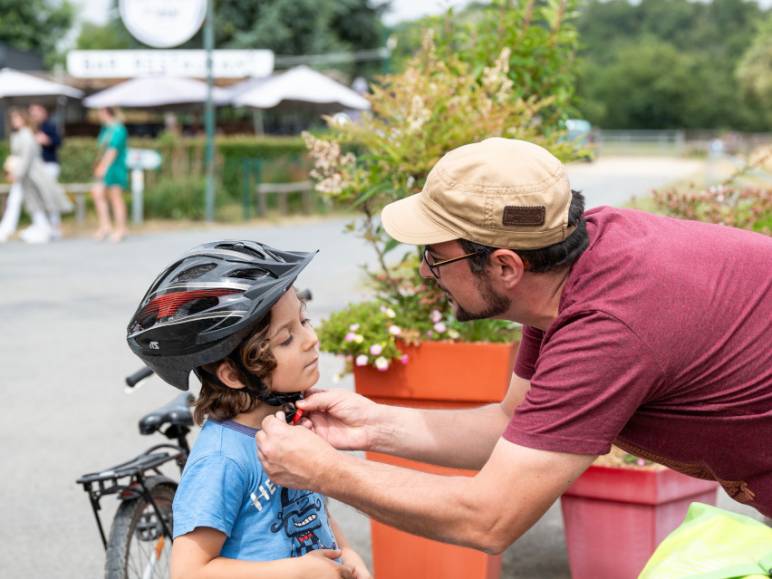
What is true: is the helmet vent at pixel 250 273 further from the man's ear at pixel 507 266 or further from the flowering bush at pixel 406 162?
the flowering bush at pixel 406 162

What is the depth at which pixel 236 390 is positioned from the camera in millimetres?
2613

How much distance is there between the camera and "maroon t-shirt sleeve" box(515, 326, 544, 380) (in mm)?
2818

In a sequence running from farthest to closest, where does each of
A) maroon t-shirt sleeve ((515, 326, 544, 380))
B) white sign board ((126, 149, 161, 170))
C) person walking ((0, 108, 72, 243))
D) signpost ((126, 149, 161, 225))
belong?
1. white sign board ((126, 149, 161, 170))
2. signpost ((126, 149, 161, 225))
3. person walking ((0, 108, 72, 243))
4. maroon t-shirt sleeve ((515, 326, 544, 380))

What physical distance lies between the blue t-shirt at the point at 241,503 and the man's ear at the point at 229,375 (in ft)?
0.31

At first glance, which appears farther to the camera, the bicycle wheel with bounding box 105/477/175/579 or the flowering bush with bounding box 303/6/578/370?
the flowering bush with bounding box 303/6/578/370

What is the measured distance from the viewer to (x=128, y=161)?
17.4 m

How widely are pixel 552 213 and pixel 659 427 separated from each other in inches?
21.7

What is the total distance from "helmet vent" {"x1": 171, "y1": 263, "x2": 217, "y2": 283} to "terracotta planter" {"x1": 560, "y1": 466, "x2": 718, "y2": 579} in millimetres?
1982

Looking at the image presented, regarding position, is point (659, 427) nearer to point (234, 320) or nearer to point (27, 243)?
point (234, 320)

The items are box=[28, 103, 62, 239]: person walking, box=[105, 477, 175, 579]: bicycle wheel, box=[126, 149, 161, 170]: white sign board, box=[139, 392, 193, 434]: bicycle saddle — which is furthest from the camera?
box=[126, 149, 161, 170]: white sign board

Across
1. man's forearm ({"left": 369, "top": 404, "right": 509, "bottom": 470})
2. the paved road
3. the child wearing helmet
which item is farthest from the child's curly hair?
the paved road

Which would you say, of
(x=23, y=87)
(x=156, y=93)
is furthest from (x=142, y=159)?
(x=156, y=93)

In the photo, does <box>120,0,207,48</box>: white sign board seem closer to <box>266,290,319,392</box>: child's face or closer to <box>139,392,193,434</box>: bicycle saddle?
<box>139,392,193,434</box>: bicycle saddle

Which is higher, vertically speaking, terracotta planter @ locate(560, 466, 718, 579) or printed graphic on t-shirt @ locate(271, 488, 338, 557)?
printed graphic on t-shirt @ locate(271, 488, 338, 557)
